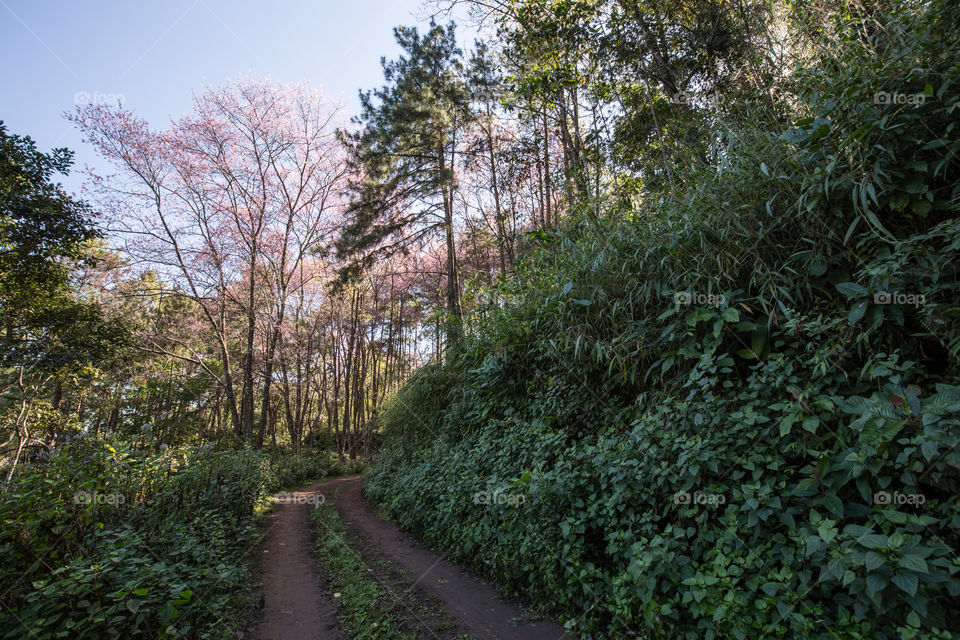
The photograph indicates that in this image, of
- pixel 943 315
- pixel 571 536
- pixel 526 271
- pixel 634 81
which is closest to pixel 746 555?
pixel 571 536

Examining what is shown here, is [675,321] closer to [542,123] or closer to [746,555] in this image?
[746,555]

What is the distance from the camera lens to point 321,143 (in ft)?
45.3

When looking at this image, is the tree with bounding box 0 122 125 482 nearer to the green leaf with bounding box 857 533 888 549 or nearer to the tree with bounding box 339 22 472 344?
the tree with bounding box 339 22 472 344
